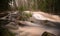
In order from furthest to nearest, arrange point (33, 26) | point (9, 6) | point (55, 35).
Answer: point (9, 6) → point (33, 26) → point (55, 35)

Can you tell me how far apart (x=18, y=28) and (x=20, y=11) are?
0.71ft

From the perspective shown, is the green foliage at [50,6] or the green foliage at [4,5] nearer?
the green foliage at [50,6]

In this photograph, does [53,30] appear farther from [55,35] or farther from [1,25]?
[1,25]

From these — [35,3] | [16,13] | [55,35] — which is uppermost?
[35,3]

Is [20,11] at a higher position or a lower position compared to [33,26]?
higher

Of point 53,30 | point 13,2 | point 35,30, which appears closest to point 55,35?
point 53,30

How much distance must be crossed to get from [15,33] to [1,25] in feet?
0.80

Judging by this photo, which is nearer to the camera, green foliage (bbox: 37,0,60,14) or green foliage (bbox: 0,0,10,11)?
green foliage (bbox: 37,0,60,14)

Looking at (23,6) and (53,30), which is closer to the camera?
(53,30)

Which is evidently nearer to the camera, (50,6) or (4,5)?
(50,6)

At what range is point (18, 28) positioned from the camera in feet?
6.05

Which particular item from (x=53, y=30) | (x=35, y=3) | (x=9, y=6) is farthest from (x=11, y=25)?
(x=53, y=30)

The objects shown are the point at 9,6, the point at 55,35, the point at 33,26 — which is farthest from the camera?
the point at 9,6

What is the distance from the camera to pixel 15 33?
1.82 metres
